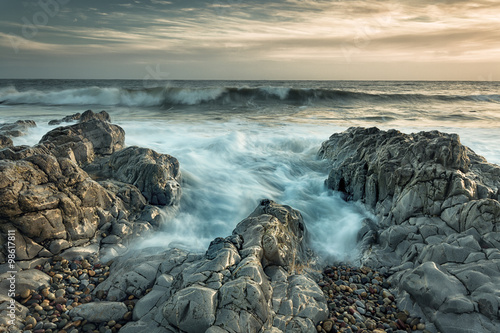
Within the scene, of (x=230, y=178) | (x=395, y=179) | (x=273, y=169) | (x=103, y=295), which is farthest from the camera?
(x=273, y=169)

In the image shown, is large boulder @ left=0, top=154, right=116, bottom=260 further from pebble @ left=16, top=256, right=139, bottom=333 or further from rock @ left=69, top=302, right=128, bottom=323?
rock @ left=69, top=302, right=128, bottom=323

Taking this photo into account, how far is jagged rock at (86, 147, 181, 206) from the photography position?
7.50 meters

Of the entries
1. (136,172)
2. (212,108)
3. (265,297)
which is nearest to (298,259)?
(265,297)

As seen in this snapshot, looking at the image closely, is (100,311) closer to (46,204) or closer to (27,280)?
(27,280)

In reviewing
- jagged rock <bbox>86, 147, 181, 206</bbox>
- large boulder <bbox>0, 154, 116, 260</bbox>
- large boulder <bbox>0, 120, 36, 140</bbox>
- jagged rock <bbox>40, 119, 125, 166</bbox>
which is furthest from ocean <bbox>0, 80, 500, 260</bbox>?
jagged rock <bbox>40, 119, 125, 166</bbox>

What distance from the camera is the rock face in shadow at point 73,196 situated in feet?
16.5

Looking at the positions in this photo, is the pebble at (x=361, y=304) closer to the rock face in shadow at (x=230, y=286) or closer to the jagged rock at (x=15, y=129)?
the rock face in shadow at (x=230, y=286)

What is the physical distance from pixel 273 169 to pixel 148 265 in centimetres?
709

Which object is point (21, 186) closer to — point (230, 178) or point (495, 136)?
point (230, 178)

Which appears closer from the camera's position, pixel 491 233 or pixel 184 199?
pixel 491 233

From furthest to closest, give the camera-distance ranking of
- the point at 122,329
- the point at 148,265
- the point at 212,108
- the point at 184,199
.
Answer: the point at 212,108, the point at 184,199, the point at 148,265, the point at 122,329

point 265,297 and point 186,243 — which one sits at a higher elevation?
point 265,297

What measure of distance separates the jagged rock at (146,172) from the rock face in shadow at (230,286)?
213 centimetres

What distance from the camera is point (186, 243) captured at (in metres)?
6.53
